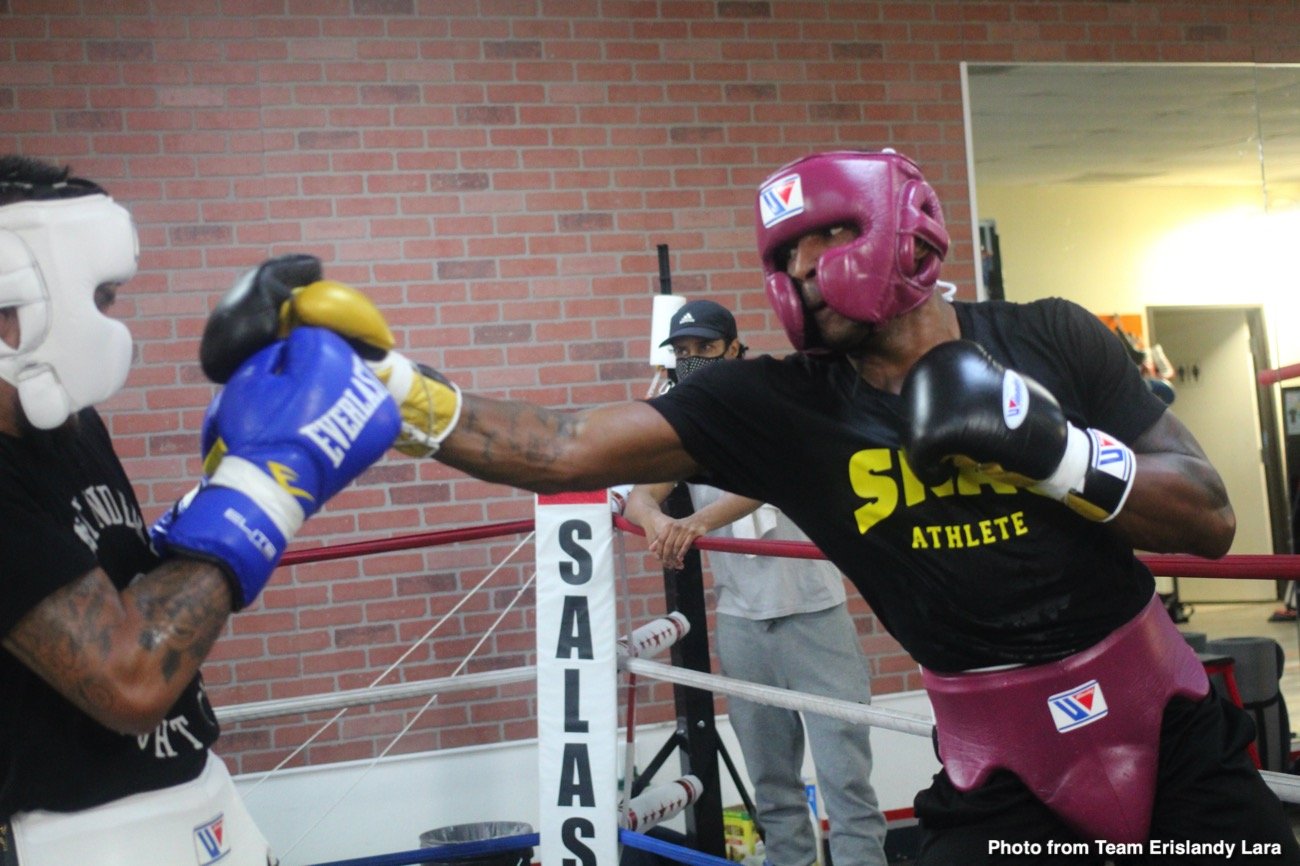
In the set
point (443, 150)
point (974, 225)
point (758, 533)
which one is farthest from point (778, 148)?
point (758, 533)

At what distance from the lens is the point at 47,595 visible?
1.20m

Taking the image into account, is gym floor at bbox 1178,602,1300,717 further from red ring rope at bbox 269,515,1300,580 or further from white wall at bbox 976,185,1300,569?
A: red ring rope at bbox 269,515,1300,580

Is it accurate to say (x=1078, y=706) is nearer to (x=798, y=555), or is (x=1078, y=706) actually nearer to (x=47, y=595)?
(x=798, y=555)

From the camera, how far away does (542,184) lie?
4164 mm

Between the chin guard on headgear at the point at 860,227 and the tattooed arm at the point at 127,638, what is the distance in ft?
2.59

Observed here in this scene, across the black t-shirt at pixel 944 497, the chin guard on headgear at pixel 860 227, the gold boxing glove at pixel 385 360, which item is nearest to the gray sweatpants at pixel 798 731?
the black t-shirt at pixel 944 497

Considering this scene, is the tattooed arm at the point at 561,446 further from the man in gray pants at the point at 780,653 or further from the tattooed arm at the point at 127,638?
the man in gray pants at the point at 780,653

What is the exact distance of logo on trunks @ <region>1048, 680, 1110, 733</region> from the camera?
1492 millimetres

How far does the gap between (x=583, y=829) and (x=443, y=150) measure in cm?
224

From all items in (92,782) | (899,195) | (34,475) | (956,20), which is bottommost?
(92,782)

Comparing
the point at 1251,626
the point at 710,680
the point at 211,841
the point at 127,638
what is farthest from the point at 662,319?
the point at 1251,626

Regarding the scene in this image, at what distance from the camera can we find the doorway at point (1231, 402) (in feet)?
29.1

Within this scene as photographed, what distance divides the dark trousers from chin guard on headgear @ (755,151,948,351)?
55cm

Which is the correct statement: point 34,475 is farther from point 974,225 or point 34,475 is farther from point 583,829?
point 974,225
